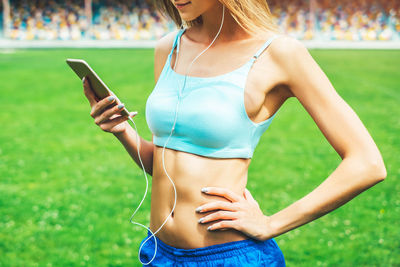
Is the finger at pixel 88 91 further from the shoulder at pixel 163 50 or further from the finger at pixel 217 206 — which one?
the finger at pixel 217 206

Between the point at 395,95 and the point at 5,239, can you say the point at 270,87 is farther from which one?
the point at 395,95

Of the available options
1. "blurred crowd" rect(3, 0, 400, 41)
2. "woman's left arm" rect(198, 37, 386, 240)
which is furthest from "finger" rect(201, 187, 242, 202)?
"blurred crowd" rect(3, 0, 400, 41)

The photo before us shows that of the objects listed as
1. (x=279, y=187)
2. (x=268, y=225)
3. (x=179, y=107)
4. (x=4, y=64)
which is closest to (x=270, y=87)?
(x=179, y=107)

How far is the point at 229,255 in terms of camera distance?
73.9 inches

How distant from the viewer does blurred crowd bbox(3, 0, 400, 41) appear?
45812mm

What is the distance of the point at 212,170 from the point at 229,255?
307 mm

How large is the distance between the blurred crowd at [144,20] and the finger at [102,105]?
43.9 metres

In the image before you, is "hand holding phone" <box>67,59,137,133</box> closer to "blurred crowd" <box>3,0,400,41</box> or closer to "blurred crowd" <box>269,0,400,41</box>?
"blurred crowd" <box>269,0,400,41</box>

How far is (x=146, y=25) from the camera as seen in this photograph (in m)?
48.5

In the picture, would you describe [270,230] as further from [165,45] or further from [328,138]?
[165,45]

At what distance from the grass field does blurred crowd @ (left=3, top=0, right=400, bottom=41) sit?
32.6 metres

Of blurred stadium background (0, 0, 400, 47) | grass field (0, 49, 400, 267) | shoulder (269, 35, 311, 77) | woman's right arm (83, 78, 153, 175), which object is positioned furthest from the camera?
blurred stadium background (0, 0, 400, 47)

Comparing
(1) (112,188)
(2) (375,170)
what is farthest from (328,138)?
(1) (112,188)

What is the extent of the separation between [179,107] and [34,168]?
6762 millimetres
